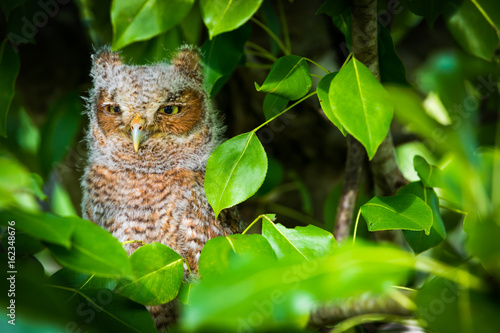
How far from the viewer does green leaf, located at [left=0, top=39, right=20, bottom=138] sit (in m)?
1.10

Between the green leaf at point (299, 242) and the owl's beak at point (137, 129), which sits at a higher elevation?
the owl's beak at point (137, 129)

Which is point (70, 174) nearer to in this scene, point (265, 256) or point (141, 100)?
point (141, 100)

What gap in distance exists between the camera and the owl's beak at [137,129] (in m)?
1.19

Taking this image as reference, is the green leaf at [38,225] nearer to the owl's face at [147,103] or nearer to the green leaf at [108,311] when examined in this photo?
the green leaf at [108,311]

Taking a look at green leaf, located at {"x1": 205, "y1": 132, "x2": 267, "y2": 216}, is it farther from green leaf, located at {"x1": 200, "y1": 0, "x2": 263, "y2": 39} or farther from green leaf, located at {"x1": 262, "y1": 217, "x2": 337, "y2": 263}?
green leaf, located at {"x1": 200, "y1": 0, "x2": 263, "y2": 39}

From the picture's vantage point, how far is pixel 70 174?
2248mm

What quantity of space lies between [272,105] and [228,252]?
1.20 ft

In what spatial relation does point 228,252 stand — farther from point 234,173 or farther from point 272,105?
point 272,105

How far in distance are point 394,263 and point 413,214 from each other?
1.35 feet

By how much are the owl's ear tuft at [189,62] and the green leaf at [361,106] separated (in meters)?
0.58

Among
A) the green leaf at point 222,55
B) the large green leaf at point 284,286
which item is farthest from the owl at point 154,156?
the large green leaf at point 284,286

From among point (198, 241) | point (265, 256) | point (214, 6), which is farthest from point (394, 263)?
point (198, 241)

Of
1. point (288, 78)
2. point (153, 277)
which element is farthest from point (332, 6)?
A: point (153, 277)

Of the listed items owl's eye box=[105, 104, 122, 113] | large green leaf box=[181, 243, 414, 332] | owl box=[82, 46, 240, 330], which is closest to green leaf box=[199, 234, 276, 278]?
large green leaf box=[181, 243, 414, 332]
